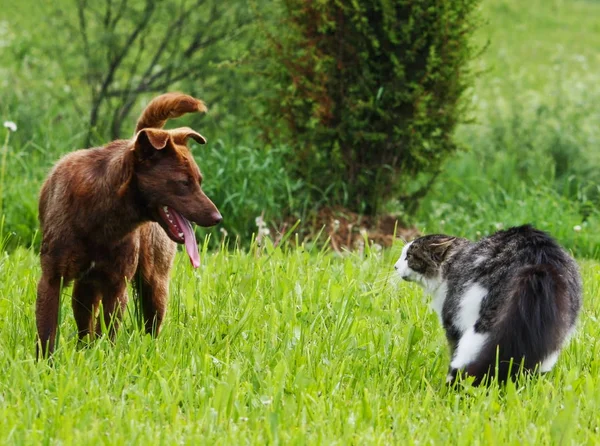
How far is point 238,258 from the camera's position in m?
5.93

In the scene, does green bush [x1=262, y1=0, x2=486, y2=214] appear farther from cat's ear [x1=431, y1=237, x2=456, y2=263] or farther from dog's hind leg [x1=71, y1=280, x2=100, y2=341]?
dog's hind leg [x1=71, y1=280, x2=100, y2=341]


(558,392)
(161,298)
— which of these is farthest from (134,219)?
(558,392)

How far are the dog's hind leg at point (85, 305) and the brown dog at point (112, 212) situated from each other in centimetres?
1

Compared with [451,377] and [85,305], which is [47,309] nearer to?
[85,305]

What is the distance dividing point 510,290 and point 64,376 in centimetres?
193

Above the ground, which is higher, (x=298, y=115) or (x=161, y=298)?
(x=298, y=115)

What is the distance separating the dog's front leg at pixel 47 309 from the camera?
4.30m

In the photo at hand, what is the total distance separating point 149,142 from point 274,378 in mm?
1128

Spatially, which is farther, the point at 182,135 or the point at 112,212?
the point at 182,135

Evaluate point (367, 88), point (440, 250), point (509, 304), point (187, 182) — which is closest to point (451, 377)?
point (509, 304)

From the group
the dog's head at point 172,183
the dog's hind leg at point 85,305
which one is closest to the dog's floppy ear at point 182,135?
the dog's head at point 172,183

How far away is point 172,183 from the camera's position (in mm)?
4113

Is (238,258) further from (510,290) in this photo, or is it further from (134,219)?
(510,290)

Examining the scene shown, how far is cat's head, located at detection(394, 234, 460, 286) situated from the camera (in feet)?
16.3
